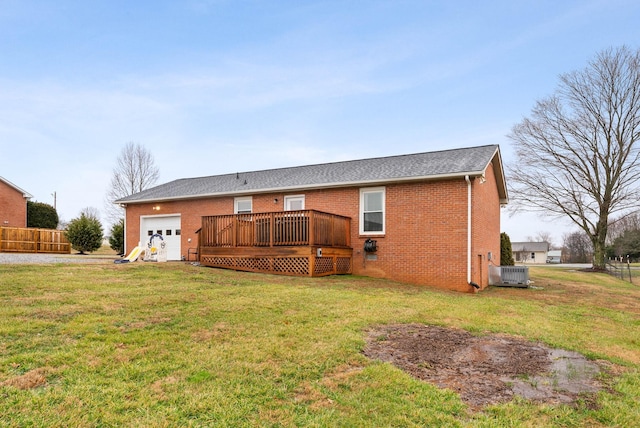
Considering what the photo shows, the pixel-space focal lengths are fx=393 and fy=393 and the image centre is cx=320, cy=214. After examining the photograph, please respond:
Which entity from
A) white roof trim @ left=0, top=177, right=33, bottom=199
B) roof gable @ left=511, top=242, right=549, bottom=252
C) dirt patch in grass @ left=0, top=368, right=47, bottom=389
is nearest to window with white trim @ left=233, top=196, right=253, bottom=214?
dirt patch in grass @ left=0, top=368, right=47, bottom=389

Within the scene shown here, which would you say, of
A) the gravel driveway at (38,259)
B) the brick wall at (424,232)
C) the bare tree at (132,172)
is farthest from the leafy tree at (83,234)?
the brick wall at (424,232)

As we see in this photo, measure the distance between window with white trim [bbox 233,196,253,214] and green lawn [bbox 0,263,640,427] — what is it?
26.2 feet

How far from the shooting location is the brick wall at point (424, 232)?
12.3m

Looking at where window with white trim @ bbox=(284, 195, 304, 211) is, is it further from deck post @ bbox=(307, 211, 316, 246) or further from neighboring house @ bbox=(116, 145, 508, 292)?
deck post @ bbox=(307, 211, 316, 246)

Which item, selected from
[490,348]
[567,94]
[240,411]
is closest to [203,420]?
[240,411]

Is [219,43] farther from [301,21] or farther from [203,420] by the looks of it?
[203,420]

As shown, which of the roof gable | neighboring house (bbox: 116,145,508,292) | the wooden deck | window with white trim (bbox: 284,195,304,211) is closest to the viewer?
the wooden deck

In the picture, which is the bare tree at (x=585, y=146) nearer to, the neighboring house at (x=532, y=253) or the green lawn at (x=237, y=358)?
the green lawn at (x=237, y=358)

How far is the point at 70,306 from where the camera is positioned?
6.03 m

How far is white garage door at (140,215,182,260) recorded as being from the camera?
58.9 feet

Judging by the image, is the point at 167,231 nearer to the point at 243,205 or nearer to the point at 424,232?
the point at 243,205

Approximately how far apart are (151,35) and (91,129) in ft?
24.6

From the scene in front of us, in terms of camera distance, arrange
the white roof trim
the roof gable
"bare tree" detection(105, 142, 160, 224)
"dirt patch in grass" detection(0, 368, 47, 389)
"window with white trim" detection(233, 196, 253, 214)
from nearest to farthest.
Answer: "dirt patch in grass" detection(0, 368, 47, 389) < "window with white trim" detection(233, 196, 253, 214) < the white roof trim < "bare tree" detection(105, 142, 160, 224) < the roof gable

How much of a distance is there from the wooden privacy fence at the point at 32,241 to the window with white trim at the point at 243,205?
16.4 metres
